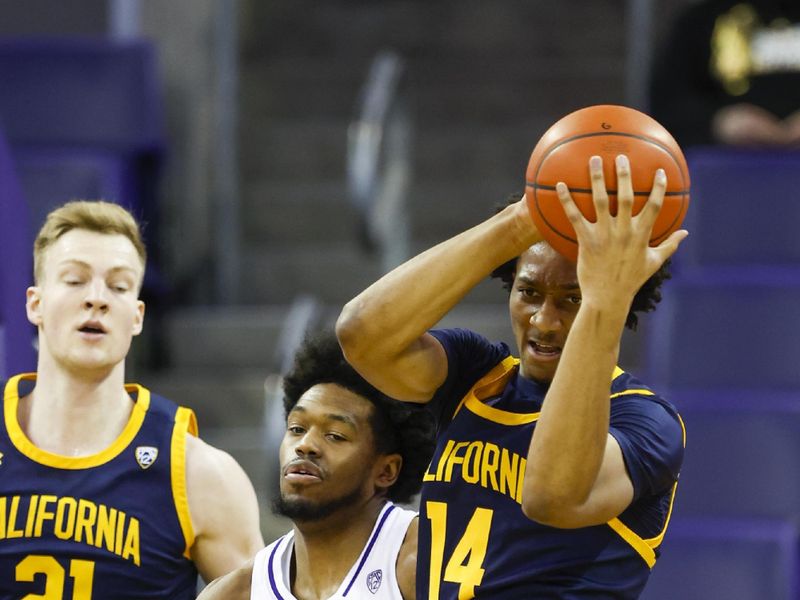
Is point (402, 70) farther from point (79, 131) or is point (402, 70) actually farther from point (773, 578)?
point (773, 578)

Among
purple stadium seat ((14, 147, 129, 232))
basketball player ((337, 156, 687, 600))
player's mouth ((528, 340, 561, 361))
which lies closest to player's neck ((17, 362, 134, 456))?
basketball player ((337, 156, 687, 600))

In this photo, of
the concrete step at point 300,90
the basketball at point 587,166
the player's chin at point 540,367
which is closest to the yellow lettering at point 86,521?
the player's chin at point 540,367

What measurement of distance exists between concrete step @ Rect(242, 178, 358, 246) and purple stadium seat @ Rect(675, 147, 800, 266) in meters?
1.98

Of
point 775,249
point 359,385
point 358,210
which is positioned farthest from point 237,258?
point 359,385

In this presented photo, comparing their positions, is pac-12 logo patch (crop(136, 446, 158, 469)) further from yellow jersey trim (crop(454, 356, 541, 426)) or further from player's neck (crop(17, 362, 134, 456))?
yellow jersey trim (crop(454, 356, 541, 426))

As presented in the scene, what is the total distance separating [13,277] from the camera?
14.5 ft

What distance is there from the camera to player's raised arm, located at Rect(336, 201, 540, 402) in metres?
2.70

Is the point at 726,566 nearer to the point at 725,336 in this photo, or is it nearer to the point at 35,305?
the point at 725,336

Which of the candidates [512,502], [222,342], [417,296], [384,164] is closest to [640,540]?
[512,502]

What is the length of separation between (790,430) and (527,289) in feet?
11.4

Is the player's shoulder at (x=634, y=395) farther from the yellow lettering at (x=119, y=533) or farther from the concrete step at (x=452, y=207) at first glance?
the concrete step at (x=452, y=207)

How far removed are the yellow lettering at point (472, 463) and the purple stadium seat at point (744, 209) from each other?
13.0 feet

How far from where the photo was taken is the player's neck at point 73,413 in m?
3.58

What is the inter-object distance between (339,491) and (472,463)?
69 cm
